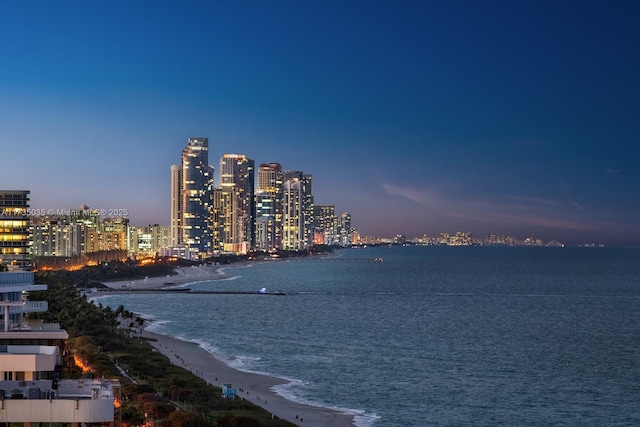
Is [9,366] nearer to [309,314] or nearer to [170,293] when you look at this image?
[309,314]

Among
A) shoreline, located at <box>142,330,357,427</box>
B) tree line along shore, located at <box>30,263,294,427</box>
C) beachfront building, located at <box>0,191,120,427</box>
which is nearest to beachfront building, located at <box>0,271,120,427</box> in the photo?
beachfront building, located at <box>0,191,120,427</box>

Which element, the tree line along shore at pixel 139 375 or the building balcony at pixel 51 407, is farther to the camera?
the tree line along shore at pixel 139 375

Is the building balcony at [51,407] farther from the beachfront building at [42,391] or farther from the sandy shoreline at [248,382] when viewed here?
the sandy shoreline at [248,382]

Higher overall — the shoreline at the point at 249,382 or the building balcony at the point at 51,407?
the building balcony at the point at 51,407

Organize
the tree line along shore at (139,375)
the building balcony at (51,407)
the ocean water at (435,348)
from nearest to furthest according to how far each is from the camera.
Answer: the building balcony at (51,407)
the tree line along shore at (139,375)
the ocean water at (435,348)

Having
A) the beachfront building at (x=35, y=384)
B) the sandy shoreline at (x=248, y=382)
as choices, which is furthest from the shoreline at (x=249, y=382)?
the beachfront building at (x=35, y=384)

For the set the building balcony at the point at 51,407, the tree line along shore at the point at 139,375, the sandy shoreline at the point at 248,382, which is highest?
the building balcony at the point at 51,407

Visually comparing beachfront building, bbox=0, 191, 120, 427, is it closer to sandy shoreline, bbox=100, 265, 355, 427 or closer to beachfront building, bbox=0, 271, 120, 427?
beachfront building, bbox=0, 271, 120, 427
